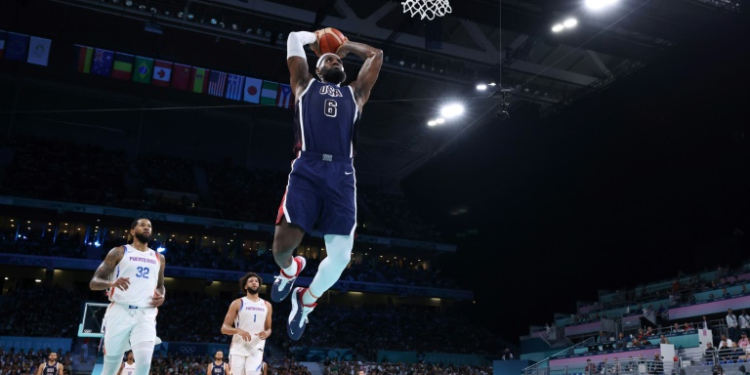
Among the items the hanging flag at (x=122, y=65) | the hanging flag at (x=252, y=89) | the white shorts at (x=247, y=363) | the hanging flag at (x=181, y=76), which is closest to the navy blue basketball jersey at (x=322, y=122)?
the white shorts at (x=247, y=363)

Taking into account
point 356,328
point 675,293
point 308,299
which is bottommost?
point 308,299

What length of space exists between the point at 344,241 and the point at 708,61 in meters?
26.3

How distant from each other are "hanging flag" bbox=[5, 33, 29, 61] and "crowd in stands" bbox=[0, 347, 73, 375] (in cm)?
1268

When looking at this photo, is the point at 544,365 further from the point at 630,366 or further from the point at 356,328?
the point at 356,328

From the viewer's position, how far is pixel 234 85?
3020 centimetres

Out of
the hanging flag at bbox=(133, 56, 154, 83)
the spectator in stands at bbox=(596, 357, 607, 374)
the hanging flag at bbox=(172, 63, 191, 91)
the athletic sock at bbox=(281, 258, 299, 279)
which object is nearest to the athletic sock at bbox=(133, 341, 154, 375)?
the athletic sock at bbox=(281, 258, 299, 279)

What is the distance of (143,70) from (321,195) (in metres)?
27.5

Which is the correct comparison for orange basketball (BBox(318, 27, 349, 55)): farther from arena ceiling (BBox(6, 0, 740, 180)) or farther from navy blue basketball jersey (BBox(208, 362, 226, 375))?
arena ceiling (BBox(6, 0, 740, 180))

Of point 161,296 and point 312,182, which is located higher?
point 312,182

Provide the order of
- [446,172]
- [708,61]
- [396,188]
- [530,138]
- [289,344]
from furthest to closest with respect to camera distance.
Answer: [396,188] < [446,172] < [530,138] < [289,344] < [708,61]

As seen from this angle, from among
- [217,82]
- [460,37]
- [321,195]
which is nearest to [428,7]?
[321,195]

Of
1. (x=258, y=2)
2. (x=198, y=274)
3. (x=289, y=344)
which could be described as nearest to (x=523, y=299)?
(x=289, y=344)

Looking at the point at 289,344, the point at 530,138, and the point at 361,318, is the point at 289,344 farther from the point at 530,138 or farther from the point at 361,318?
the point at 530,138

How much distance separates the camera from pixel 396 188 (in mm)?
47875
